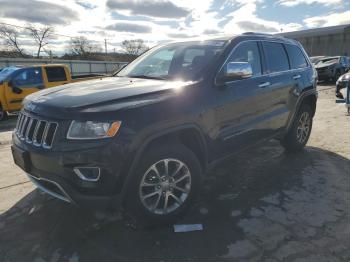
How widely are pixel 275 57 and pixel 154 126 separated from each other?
2.64m

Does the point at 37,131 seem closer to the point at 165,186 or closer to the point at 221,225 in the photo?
the point at 165,186

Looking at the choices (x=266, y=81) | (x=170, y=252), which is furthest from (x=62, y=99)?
(x=266, y=81)

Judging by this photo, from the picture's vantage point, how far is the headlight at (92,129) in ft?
8.96

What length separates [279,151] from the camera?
583 cm

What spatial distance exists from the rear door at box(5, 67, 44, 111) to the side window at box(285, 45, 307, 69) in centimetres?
843

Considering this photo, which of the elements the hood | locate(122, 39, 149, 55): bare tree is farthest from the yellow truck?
locate(122, 39, 149, 55): bare tree

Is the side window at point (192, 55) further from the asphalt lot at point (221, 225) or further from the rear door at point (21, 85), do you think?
the rear door at point (21, 85)

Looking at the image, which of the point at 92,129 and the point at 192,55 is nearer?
the point at 92,129

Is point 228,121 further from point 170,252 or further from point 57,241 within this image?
point 57,241

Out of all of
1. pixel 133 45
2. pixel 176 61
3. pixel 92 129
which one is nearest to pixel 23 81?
pixel 176 61

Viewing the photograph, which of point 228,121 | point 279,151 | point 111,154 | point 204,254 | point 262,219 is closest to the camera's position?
point 111,154

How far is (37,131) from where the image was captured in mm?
3002

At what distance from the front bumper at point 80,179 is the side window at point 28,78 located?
8916 millimetres

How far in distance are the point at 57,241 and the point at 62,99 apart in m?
1.29
